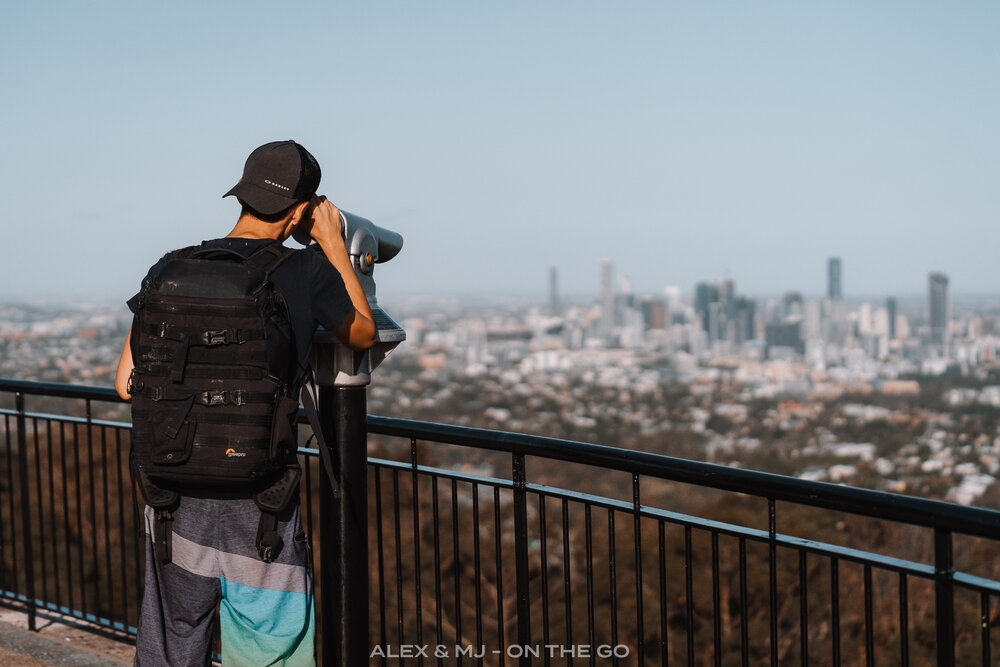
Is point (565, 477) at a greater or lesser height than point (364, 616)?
lesser

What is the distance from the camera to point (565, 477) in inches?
2138

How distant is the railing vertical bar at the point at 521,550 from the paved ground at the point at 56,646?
2.05 m

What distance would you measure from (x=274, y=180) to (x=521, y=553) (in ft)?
4.89

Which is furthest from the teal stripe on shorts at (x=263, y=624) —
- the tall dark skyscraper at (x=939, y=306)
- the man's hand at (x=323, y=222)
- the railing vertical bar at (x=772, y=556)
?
the tall dark skyscraper at (x=939, y=306)

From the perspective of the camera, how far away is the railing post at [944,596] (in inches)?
84.6

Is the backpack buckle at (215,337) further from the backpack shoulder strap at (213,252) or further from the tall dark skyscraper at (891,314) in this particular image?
the tall dark skyscraper at (891,314)

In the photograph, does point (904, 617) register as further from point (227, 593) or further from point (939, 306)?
point (939, 306)

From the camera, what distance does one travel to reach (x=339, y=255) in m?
2.63

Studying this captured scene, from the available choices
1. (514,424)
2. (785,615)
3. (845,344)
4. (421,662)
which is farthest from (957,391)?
(421,662)

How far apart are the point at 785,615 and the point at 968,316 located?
273ft

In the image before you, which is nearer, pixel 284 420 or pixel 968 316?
pixel 284 420

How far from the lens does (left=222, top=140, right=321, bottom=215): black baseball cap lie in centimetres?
250

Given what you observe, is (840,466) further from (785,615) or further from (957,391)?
(785,615)

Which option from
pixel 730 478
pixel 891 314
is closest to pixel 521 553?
pixel 730 478
